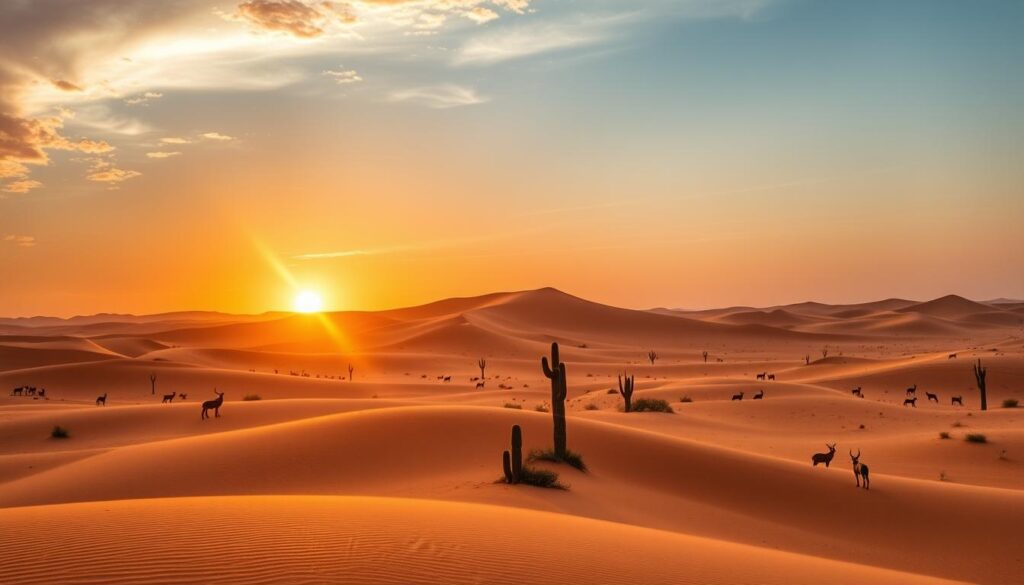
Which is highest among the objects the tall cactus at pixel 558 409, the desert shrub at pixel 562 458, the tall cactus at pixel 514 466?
the tall cactus at pixel 558 409

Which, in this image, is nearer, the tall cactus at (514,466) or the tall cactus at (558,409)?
the tall cactus at (514,466)

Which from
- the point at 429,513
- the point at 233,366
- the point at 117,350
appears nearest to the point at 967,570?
the point at 429,513

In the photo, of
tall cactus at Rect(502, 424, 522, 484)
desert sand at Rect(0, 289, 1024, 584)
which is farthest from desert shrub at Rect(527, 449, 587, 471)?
tall cactus at Rect(502, 424, 522, 484)

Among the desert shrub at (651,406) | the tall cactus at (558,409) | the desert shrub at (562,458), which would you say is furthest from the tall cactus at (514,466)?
the desert shrub at (651,406)

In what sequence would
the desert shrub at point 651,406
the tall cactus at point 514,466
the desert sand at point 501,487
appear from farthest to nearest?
the desert shrub at point 651,406, the tall cactus at point 514,466, the desert sand at point 501,487

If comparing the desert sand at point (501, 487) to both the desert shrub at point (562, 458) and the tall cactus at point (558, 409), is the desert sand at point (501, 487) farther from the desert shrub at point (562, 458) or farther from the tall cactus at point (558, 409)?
the tall cactus at point (558, 409)

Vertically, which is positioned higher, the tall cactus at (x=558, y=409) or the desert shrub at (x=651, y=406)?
the tall cactus at (x=558, y=409)

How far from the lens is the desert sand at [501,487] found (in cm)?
654

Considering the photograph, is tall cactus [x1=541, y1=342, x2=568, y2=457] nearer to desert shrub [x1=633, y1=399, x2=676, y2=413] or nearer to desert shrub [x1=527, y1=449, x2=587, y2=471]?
desert shrub [x1=527, y1=449, x2=587, y2=471]

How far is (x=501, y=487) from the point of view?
40.9ft

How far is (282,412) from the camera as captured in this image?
994 inches

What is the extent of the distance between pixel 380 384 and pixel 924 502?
112 ft

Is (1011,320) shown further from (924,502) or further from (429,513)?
(429,513)

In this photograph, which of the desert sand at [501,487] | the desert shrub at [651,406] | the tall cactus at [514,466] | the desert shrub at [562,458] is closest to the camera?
the desert sand at [501,487]
